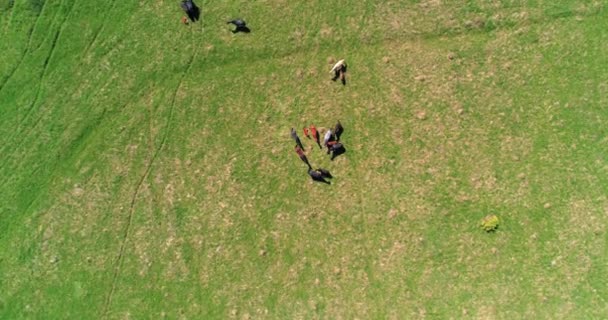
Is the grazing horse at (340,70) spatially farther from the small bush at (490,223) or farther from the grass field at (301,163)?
the small bush at (490,223)

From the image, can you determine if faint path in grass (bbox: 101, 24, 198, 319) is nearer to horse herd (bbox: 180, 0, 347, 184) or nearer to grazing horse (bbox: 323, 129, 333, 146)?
horse herd (bbox: 180, 0, 347, 184)

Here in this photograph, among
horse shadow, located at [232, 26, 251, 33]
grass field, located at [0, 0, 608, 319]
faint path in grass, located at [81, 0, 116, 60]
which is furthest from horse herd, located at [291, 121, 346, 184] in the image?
faint path in grass, located at [81, 0, 116, 60]

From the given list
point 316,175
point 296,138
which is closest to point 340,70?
point 296,138

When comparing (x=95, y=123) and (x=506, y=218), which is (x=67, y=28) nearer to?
(x=95, y=123)

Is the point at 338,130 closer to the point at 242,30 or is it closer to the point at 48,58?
the point at 242,30

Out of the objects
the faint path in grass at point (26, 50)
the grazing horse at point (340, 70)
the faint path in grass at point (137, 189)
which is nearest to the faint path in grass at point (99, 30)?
the faint path in grass at point (26, 50)
